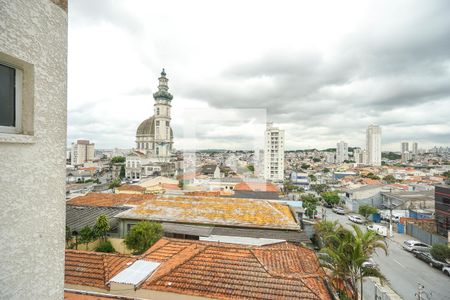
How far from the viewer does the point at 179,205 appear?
16.4m

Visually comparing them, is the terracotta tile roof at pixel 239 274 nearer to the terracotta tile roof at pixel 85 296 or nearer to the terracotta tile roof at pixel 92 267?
the terracotta tile roof at pixel 92 267

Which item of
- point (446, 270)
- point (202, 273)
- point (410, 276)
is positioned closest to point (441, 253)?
point (446, 270)

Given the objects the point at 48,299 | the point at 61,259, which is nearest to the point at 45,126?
the point at 61,259

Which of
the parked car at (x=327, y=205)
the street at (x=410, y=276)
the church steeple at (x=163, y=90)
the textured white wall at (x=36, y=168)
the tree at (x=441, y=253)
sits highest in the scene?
the church steeple at (x=163, y=90)

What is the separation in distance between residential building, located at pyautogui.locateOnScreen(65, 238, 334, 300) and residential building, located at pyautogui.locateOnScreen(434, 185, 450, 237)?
21595mm

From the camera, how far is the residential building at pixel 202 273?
6.48 m

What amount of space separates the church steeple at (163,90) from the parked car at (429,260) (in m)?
58.9

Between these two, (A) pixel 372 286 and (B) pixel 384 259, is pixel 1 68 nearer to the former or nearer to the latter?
(A) pixel 372 286

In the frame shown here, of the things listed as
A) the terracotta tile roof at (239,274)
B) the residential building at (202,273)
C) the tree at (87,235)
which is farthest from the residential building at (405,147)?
the tree at (87,235)

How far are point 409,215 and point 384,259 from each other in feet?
52.2

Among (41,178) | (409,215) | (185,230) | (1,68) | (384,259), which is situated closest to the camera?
(1,68)

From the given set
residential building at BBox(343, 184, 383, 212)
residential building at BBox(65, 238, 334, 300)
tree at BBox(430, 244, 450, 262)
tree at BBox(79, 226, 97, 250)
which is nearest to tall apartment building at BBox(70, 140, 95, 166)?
residential building at BBox(343, 184, 383, 212)

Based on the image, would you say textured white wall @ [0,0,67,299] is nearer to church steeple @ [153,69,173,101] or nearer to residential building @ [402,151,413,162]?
church steeple @ [153,69,173,101]

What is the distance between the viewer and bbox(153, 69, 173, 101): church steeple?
63709 mm
